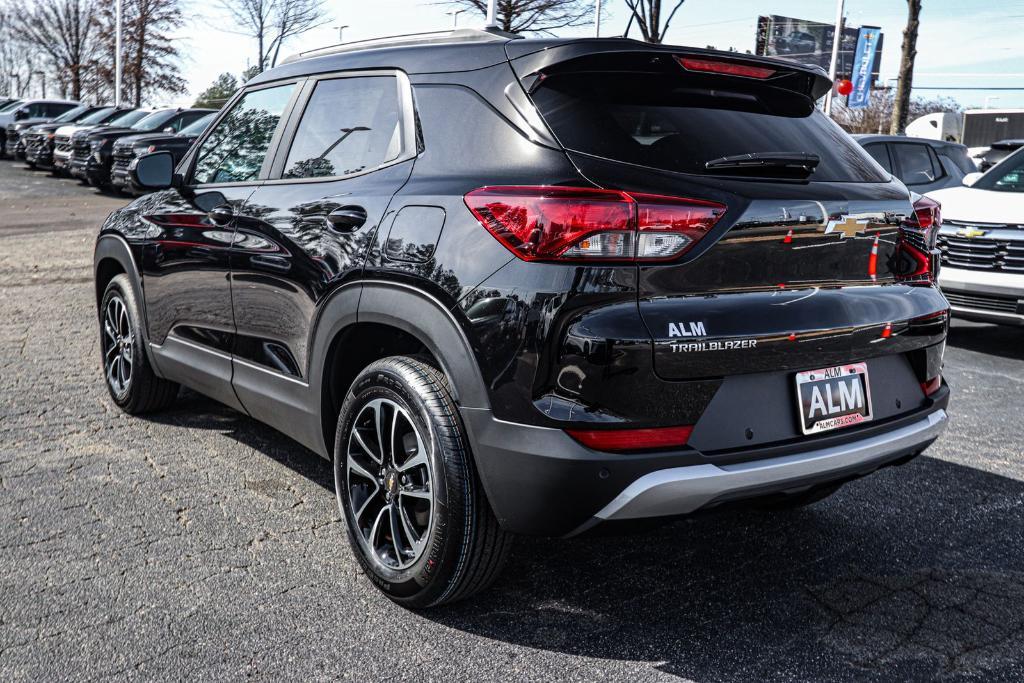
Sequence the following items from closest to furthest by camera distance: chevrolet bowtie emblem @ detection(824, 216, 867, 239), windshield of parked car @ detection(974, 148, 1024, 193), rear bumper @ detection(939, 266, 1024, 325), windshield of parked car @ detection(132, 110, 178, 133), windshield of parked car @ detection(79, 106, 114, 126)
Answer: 1. chevrolet bowtie emblem @ detection(824, 216, 867, 239)
2. rear bumper @ detection(939, 266, 1024, 325)
3. windshield of parked car @ detection(974, 148, 1024, 193)
4. windshield of parked car @ detection(132, 110, 178, 133)
5. windshield of parked car @ detection(79, 106, 114, 126)

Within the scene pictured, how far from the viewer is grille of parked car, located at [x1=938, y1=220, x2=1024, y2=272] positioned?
743cm

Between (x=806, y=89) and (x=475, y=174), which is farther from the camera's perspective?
(x=806, y=89)

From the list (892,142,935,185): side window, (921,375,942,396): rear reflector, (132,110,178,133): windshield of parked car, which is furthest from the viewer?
(132,110,178,133): windshield of parked car

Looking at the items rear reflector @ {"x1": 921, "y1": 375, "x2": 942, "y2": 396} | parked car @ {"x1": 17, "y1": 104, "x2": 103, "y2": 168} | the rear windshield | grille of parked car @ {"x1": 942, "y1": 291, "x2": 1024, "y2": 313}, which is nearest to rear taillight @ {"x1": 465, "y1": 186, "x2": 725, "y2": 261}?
the rear windshield

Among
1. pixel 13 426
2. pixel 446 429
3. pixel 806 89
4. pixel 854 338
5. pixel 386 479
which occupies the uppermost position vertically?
pixel 806 89

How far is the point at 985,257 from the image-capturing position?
7.60 meters

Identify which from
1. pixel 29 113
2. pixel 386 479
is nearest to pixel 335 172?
pixel 386 479

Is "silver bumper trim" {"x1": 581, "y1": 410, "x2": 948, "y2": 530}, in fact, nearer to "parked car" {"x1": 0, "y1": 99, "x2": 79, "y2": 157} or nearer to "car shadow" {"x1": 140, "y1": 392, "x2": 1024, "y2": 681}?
"car shadow" {"x1": 140, "y1": 392, "x2": 1024, "y2": 681}

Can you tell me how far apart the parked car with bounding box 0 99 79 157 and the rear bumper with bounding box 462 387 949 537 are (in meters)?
33.2

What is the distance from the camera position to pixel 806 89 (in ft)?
11.0

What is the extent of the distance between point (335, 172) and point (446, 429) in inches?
46.4

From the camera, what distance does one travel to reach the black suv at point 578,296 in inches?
104

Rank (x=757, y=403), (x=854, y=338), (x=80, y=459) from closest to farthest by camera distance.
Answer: (x=757, y=403) → (x=854, y=338) → (x=80, y=459)

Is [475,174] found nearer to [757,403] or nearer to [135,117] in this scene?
[757,403]
